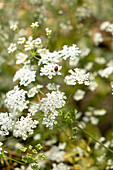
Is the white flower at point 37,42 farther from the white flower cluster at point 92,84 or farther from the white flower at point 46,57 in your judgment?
the white flower cluster at point 92,84

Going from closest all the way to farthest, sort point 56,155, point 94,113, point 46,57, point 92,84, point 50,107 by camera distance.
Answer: point 50,107
point 46,57
point 56,155
point 92,84
point 94,113

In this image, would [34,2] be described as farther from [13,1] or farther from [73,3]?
[73,3]

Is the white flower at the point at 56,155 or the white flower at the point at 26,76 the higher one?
the white flower at the point at 26,76

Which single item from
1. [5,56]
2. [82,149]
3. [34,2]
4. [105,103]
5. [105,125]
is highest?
[34,2]

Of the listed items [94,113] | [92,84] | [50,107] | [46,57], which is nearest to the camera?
[50,107]

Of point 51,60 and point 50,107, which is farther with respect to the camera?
point 51,60

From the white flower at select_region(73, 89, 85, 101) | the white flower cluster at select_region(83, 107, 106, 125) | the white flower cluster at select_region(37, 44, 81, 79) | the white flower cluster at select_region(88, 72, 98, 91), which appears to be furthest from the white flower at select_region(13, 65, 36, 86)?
the white flower cluster at select_region(83, 107, 106, 125)

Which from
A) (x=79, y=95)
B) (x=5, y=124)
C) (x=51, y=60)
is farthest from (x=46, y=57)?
(x=79, y=95)

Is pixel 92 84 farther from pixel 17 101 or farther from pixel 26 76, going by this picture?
pixel 17 101

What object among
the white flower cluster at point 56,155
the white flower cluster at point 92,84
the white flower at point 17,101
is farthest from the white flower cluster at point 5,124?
the white flower cluster at point 92,84

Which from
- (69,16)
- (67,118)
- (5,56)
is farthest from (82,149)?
(69,16)

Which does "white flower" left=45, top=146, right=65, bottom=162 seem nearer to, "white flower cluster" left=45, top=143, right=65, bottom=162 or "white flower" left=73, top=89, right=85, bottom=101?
"white flower cluster" left=45, top=143, right=65, bottom=162
